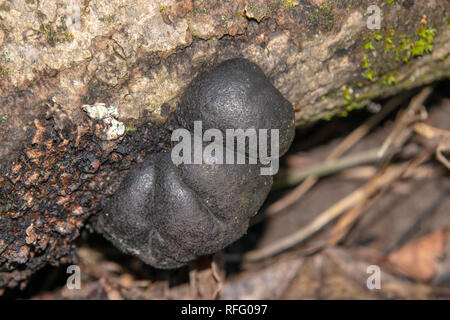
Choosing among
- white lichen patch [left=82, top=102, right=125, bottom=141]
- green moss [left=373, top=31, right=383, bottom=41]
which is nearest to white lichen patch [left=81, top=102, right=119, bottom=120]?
white lichen patch [left=82, top=102, right=125, bottom=141]

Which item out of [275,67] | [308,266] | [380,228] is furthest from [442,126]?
[275,67]

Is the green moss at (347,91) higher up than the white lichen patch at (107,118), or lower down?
higher up

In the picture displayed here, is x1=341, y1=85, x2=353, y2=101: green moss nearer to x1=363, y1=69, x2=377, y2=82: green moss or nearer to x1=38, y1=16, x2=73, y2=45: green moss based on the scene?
x1=363, y1=69, x2=377, y2=82: green moss

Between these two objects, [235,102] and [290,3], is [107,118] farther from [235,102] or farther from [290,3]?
[290,3]

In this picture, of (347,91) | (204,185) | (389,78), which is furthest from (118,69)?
(389,78)

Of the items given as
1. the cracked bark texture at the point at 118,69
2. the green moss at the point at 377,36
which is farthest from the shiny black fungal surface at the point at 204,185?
the green moss at the point at 377,36

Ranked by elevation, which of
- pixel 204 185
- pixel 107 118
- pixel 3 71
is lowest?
pixel 204 185

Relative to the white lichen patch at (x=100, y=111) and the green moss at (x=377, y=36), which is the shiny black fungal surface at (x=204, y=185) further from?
the green moss at (x=377, y=36)
